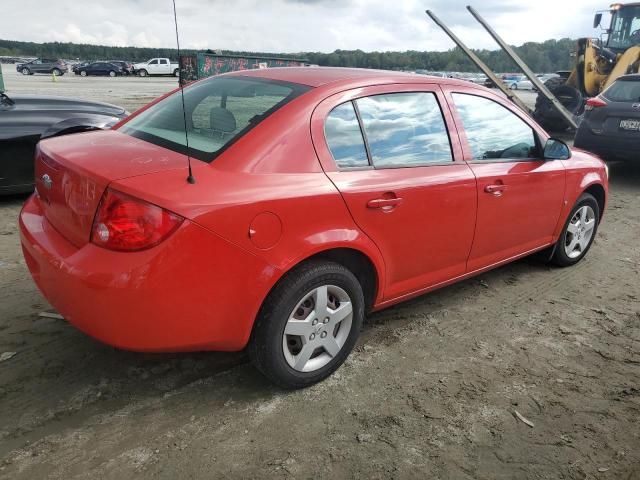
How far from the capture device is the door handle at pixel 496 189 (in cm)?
331

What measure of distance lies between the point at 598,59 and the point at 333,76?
12205 millimetres

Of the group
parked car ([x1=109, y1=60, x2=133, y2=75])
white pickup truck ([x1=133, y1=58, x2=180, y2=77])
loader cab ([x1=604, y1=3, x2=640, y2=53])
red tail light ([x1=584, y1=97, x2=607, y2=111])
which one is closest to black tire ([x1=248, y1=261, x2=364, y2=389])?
red tail light ([x1=584, y1=97, x2=607, y2=111])

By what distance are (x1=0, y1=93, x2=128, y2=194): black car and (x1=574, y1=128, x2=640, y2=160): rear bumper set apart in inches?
267

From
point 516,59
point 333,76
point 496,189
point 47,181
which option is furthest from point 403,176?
point 516,59

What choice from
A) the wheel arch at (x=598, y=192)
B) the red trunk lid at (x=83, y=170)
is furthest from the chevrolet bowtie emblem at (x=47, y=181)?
→ the wheel arch at (x=598, y=192)

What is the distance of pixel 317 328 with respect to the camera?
2.62 m

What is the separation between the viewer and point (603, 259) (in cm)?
482

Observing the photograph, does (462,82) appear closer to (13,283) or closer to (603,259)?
(603,259)

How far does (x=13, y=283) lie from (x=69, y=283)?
1933 millimetres

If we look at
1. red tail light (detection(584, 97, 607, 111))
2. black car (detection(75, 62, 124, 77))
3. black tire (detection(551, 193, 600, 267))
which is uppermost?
black car (detection(75, 62, 124, 77))

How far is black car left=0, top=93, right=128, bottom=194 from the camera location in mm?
5328

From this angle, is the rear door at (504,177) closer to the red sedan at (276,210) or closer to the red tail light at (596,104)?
the red sedan at (276,210)

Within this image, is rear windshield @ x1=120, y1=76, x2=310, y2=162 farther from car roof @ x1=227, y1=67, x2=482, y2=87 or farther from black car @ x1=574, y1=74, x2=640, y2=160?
black car @ x1=574, y1=74, x2=640, y2=160

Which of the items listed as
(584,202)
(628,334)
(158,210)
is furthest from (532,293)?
(158,210)
